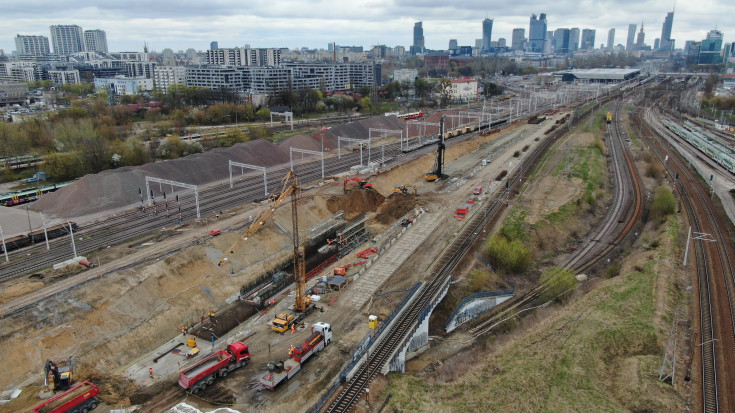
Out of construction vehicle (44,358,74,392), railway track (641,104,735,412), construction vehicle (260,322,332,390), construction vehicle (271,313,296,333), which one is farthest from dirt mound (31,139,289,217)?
railway track (641,104,735,412)

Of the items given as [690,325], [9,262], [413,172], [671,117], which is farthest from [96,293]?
[671,117]

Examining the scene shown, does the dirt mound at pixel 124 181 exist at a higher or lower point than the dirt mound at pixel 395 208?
higher

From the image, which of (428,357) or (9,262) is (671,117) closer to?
(428,357)

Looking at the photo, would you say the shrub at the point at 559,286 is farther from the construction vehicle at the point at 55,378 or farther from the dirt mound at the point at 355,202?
the construction vehicle at the point at 55,378

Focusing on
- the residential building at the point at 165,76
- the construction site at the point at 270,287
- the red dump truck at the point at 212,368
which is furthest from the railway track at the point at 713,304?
the residential building at the point at 165,76

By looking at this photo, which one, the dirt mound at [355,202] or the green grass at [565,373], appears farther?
the dirt mound at [355,202]

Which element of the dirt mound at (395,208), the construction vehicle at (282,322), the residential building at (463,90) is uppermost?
the residential building at (463,90)

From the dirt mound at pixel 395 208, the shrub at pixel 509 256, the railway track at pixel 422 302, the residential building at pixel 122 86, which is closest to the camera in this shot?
the railway track at pixel 422 302
